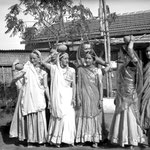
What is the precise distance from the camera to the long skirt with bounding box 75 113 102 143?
502 centimetres

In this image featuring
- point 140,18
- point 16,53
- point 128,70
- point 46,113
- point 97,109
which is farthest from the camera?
point 140,18

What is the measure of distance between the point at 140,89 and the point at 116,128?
0.88 meters

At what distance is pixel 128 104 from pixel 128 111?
0.43 ft

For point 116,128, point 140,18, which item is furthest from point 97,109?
point 140,18

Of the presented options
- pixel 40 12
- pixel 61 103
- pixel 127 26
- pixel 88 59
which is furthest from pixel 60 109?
pixel 127 26

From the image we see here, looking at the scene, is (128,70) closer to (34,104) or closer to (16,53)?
(34,104)

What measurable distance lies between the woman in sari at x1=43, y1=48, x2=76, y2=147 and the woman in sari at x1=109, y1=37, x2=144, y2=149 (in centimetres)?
88

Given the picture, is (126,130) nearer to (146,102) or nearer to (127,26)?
(146,102)

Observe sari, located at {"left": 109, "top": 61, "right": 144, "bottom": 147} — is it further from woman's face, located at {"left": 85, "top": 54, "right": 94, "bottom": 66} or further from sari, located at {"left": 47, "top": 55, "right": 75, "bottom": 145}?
Answer: sari, located at {"left": 47, "top": 55, "right": 75, "bottom": 145}

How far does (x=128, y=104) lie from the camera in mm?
4797

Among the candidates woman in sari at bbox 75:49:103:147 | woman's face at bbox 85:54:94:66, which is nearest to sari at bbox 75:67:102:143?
woman in sari at bbox 75:49:103:147

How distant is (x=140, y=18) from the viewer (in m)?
13.3

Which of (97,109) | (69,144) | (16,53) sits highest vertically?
(16,53)

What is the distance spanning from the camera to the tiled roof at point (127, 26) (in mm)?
11564
